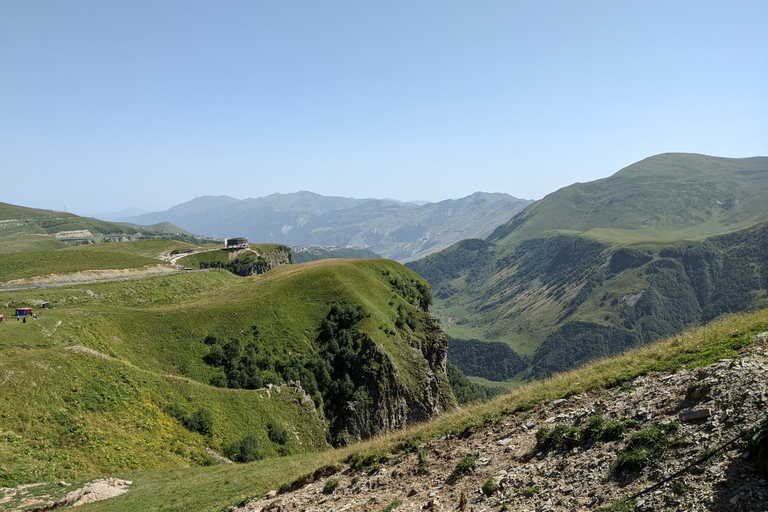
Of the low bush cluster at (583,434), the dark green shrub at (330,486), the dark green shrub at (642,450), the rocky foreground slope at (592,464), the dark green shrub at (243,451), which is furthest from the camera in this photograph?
the dark green shrub at (243,451)

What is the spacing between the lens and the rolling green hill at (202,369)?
34969 millimetres

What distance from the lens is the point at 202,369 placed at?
60.2 m

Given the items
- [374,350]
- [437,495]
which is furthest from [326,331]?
[437,495]

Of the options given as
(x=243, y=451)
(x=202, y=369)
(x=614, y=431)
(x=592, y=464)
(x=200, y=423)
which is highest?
(x=614, y=431)

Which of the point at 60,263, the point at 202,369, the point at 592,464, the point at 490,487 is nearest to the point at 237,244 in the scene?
the point at 60,263

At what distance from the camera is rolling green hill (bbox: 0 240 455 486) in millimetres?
34969

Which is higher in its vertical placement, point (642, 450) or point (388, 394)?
point (642, 450)

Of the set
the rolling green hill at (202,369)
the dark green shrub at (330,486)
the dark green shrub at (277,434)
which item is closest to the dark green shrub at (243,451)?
the rolling green hill at (202,369)

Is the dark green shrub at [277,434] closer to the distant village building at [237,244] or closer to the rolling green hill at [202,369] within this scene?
the rolling green hill at [202,369]

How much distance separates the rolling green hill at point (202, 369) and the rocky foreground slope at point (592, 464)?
23245 mm

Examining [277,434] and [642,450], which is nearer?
[642,450]

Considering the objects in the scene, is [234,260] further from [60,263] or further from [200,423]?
[200,423]

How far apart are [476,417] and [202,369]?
5121cm

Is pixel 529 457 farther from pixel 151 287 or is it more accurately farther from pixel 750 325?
pixel 151 287
